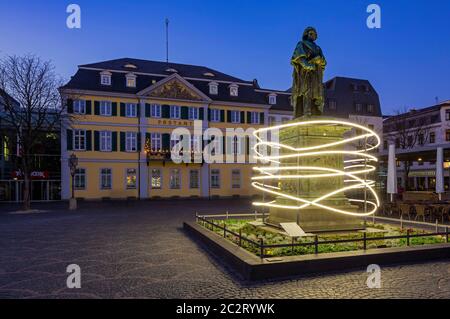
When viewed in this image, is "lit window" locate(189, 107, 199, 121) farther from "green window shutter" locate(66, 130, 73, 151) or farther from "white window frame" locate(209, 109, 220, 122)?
"green window shutter" locate(66, 130, 73, 151)

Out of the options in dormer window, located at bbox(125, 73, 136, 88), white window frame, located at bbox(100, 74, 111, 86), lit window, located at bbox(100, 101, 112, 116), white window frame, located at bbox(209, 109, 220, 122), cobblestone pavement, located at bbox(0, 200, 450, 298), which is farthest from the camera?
white window frame, located at bbox(209, 109, 220, 122)

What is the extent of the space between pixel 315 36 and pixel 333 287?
25.5 ft

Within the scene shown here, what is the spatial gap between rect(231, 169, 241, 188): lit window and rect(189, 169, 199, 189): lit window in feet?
13.9

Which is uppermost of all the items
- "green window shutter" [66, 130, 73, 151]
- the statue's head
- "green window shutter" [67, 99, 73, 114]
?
"green window shutter" [67, 99, 73, 114]

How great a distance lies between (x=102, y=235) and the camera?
12.6 meters

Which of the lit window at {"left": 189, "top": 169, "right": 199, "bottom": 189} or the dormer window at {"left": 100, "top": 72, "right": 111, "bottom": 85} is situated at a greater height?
the dormer window at {"left": 100, "top": 72, "right": 111, "bottom": 85}


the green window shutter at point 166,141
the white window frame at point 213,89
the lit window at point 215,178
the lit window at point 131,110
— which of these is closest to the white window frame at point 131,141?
the lit window at point 131,110

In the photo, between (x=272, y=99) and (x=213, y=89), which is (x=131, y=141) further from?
(x=272, y=99)

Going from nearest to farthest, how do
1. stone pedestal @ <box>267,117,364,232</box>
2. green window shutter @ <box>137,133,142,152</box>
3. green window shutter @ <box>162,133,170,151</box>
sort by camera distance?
stone pedestal @ <box>267,117,364,232</box> < green window shutter @ <box>137,133,142,152</box> < green window shutter @ <box>162,133,170,151</box>

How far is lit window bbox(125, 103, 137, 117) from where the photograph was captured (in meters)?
36.8

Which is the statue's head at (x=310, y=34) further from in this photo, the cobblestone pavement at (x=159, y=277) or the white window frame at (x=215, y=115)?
the white window frame at (x=215, y=115)

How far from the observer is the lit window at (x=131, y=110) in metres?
36.8

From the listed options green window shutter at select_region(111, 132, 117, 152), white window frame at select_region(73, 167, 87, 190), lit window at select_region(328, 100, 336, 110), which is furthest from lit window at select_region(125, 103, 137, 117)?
lit window at select_region(328, 100, 336, 110)
